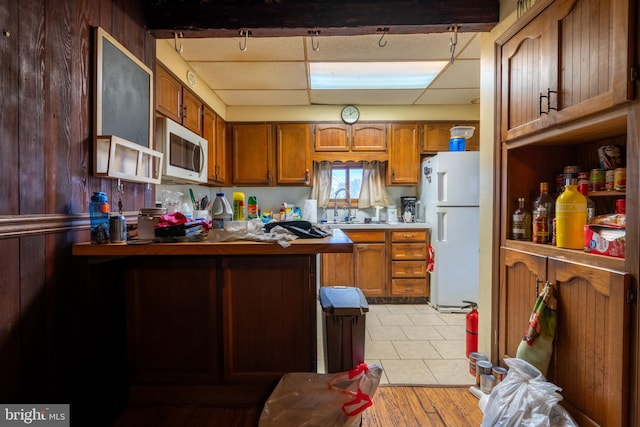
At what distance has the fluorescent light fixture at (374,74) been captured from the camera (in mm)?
2924

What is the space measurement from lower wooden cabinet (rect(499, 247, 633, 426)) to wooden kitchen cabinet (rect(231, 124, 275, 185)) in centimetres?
306

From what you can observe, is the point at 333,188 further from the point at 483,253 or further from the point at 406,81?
the point at 483,253

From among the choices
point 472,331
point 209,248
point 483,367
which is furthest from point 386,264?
point 209,248

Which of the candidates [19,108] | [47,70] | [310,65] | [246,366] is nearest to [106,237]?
[19,108]

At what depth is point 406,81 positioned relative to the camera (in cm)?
331

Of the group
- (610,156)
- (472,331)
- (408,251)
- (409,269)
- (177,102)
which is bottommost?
(472,331)

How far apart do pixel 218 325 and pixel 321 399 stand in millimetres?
632

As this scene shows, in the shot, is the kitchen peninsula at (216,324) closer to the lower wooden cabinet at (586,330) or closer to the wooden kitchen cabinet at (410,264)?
the lower wooden cabinet at (586,330)

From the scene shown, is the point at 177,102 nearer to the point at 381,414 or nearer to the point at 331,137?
the point at 331,137

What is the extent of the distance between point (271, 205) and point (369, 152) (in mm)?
1496

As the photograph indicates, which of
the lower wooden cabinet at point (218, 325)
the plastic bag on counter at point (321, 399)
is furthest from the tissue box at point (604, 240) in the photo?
the lower wooden cabinet at point (218, 325)

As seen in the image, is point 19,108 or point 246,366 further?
point 246,366

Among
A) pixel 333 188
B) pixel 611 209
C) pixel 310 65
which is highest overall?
pixel 310 65

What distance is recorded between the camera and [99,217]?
144 cm
